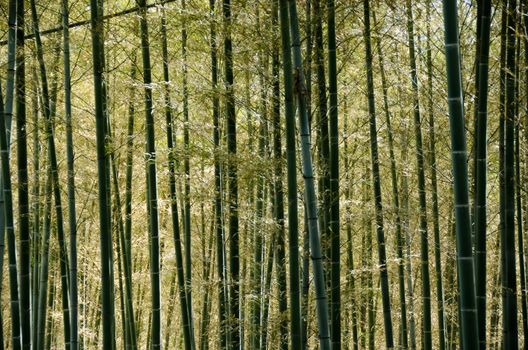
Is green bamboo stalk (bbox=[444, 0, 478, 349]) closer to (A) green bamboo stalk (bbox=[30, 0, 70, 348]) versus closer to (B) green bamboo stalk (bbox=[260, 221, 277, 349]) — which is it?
(A) green bamboo stalk (bbox=[30, 0, 70, 348])

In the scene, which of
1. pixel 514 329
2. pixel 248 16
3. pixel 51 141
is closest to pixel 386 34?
pixel 248 16

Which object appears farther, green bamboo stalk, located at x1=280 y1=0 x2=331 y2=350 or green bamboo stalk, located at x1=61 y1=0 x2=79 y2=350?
green bamboo stalk, located at x1=61 y1=0 x2=79 y2=350

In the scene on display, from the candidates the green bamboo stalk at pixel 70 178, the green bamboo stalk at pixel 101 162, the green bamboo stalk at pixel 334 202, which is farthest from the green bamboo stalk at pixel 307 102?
the green bamboo stalk at pixel 70 178

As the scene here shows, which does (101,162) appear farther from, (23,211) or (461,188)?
(461,188)

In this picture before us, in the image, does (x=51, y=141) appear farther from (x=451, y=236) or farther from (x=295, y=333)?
(x=451, y=236)

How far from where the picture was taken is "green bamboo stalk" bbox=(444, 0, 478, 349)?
2715mm

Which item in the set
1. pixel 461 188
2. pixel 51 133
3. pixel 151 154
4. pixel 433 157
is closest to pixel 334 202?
pixel 151 154

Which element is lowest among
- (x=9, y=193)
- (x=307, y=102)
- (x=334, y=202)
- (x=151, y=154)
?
(x=334, y=202)

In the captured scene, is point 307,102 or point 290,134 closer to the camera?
point 290,134

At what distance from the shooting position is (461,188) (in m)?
2.71

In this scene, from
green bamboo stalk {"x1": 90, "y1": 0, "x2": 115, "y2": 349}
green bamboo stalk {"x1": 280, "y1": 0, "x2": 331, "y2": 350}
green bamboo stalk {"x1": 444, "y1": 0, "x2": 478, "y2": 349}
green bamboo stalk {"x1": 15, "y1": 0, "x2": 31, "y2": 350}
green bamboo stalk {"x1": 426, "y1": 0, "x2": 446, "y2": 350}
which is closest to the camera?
green bamboo stalk {"x1": 444, "y1": 0, "x2": 478, "y2": 349}

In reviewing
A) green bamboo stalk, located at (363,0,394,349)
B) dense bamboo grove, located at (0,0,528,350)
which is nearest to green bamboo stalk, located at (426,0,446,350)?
dense bamboo grove, located at (0,0,528,350)

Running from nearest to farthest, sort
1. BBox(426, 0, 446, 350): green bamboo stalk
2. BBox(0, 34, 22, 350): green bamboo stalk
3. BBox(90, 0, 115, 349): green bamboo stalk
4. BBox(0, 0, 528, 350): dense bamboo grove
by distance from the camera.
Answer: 1. BBox(0, 0, 528, 350): dense bamboo grove
2. BBox(0, 34, 22, 350): green bamboo stalk
3. BBox(90, 0, 115, 349): green bamboo stalk
4. BBox(426, 0, 446, 350): green bamboo stalk

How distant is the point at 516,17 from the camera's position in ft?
12.5
